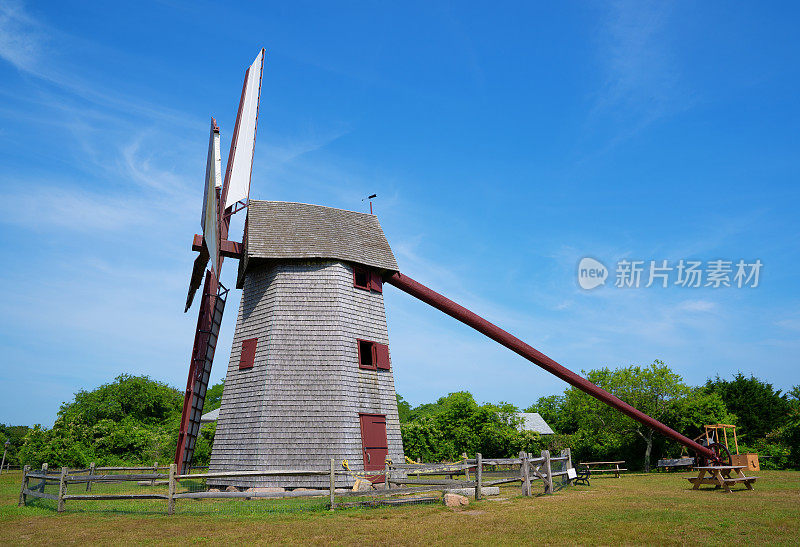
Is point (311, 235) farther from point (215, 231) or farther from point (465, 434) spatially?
point (465, 434)

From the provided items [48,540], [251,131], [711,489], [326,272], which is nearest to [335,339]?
[326,272]

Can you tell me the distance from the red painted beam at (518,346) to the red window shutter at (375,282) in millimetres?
548

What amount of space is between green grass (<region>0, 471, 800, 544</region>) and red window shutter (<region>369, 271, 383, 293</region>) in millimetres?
8462

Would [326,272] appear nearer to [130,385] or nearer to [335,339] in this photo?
[335,339]

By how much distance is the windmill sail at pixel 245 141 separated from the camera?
66.9 ft

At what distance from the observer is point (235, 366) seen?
20.3 meters

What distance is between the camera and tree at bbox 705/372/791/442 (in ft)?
150

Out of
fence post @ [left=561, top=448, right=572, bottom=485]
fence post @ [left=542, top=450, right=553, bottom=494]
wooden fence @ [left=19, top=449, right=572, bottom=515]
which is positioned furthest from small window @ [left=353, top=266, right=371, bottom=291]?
fence post @ [left=561, top=448, right=572, bottom=485]

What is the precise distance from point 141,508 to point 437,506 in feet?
25.7

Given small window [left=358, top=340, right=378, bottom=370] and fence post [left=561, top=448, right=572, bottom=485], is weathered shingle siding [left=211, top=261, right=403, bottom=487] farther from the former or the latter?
fence post [left=561, top=448, right=572, bottom=485]

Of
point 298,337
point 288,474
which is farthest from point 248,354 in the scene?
point 288,474

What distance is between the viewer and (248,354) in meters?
19.9

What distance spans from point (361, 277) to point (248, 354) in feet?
16.8

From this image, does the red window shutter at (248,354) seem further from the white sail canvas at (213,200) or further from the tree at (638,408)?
the tree at (638,408)
